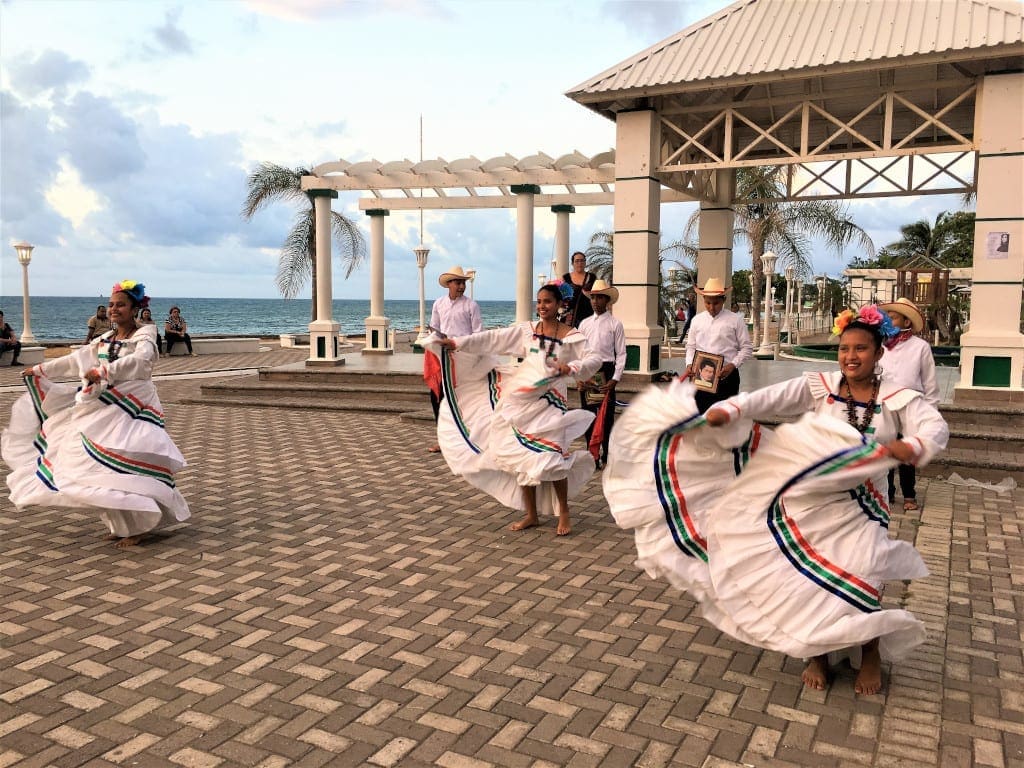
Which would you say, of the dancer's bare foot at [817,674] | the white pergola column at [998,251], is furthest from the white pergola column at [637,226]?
the dancer's bare foot at [817,674]

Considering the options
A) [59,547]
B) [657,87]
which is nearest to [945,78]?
[657,87]

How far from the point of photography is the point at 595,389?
774 centimetres

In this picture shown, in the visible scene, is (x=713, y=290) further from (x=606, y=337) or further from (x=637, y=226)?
(x=637, y=226)

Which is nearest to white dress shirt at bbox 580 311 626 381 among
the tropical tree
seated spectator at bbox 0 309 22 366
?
seated spectator at bbox 0 309 22 366

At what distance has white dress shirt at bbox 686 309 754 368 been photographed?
24.2 feet

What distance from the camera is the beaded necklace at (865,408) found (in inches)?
137

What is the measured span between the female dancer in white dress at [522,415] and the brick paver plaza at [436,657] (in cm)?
33

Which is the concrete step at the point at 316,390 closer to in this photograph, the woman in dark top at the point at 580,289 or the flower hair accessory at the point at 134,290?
the woman in dark top at the point at 580,289

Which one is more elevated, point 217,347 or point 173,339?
point 173,339

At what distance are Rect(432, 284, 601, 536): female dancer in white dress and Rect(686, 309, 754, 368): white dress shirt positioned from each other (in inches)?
74.0

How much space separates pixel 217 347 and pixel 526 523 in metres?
18.4

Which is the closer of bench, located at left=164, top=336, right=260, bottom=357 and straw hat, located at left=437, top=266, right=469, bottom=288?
straw hat, located at left=437, top=266, right=469, bottom=288

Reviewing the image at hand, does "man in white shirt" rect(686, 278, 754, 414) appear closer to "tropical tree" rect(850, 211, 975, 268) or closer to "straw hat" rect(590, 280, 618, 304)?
"straw hat" rect(590, 280, 618, 304)

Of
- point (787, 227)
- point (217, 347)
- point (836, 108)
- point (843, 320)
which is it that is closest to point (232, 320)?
point (217, 347)
